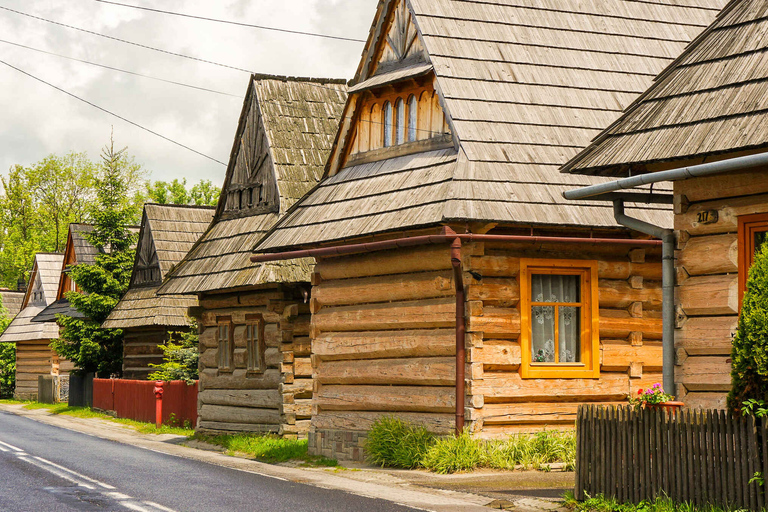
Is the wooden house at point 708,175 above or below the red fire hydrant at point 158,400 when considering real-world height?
above

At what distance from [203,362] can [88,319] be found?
14.7 meters

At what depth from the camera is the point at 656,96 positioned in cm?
1267

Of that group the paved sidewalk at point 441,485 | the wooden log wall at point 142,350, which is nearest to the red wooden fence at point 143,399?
the wooden log wall at point 142,350

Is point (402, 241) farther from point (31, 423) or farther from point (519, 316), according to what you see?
point (31, 423)

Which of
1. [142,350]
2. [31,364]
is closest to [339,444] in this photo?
[142,350]

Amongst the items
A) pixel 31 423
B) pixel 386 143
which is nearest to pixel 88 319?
pixel 31 423

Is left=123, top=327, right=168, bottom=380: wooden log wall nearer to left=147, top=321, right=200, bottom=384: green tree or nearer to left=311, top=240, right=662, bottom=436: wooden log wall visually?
left=147, top=321, right=200, bottom=384: green tree

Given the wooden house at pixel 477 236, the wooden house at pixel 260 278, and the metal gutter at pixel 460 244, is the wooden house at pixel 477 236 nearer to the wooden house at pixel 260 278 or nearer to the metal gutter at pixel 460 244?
the metal gutter at pixel 460 244

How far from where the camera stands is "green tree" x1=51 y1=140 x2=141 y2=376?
3744 cm

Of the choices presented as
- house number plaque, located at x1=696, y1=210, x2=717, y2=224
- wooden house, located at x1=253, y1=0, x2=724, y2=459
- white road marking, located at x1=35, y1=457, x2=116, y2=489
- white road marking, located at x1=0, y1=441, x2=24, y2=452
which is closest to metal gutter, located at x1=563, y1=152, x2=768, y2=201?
house number plaque, located at x1=696, y1=210, x2=717, y2=224

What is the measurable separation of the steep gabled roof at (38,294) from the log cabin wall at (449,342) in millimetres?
36177

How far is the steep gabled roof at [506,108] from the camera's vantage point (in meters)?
15.8

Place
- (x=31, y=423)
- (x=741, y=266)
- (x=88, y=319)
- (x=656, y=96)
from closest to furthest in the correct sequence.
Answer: (x=741, y=266) → (x=656, y=96) → (x=31, y=423) → (x=88, y=319)

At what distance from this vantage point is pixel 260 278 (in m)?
20.9
